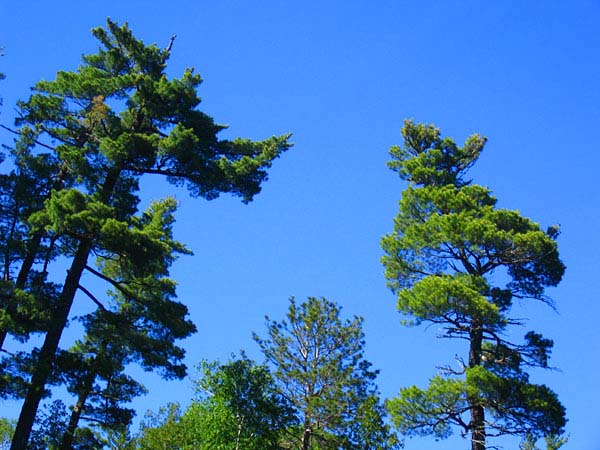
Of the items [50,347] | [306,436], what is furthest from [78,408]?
[306,436]

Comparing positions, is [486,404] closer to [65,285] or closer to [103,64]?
[65,285]

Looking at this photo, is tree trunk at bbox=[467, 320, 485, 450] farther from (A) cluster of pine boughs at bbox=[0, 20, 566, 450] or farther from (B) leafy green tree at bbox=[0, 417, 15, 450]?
(B) leafy green tree at bbox=[0, 417, 15, 450]

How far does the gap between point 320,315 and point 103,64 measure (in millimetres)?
11294

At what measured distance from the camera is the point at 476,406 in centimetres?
2114

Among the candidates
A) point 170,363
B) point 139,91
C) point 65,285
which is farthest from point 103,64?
point 170,363

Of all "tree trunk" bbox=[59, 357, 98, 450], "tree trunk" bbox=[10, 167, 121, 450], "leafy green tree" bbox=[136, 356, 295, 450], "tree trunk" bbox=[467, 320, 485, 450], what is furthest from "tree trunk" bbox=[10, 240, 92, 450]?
"tree trunk" bbox=[467, 320, 485, 450]

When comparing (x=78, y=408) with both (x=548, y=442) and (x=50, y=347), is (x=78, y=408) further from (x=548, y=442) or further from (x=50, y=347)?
(x=548, y=442)

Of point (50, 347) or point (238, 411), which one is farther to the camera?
point (238, 411)

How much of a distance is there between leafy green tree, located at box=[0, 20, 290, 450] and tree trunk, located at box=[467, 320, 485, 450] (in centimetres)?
877

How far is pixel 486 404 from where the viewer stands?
21000 millimetres

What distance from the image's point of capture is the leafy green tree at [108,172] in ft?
55.7

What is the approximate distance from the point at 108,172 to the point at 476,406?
12840mm

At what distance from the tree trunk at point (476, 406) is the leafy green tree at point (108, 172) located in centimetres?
877

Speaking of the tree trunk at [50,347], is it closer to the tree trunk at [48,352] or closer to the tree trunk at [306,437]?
the tree trunk at [48,352]
